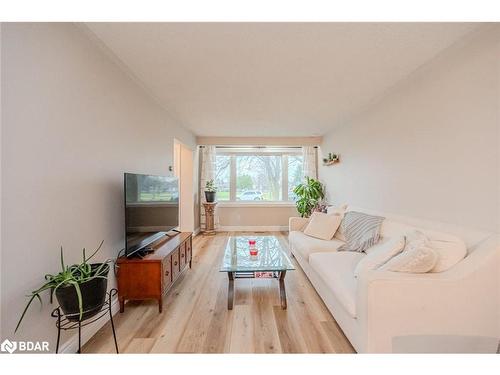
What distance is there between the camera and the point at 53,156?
1.41m

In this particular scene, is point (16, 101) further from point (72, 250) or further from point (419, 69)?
point (419, 69)

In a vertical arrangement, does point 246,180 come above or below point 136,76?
below

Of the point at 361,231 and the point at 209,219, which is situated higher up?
the point at 361,231

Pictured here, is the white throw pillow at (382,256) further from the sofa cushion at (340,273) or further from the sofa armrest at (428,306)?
the sofa armrest at (428,306)

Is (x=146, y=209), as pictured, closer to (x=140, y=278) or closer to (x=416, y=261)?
(x=140, y=278)

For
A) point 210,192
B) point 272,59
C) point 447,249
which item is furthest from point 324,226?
point 210,192

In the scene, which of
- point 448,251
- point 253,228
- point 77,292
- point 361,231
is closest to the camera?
point 77,292

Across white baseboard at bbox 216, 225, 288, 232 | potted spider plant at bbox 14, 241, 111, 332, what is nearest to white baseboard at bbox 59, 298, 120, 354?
potted spider plant at bbox 14, 241, 111, 332

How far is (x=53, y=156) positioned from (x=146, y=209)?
3.28 ft

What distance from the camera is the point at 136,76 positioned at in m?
2.36

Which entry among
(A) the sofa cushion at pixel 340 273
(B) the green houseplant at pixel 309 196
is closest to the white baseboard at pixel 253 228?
(B) the green houseplant at pixel 309 196

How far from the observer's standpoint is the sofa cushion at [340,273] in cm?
166
